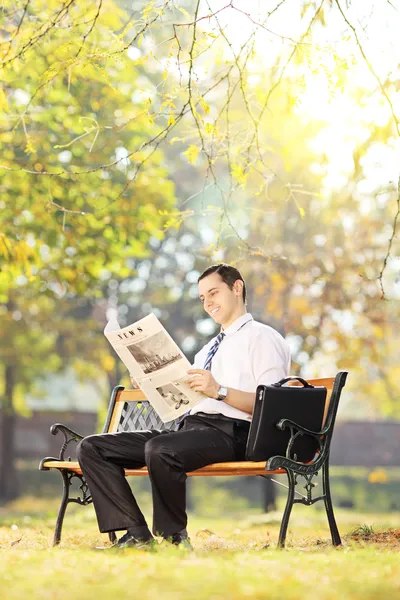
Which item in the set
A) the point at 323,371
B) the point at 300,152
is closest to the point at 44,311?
the point at 323,371

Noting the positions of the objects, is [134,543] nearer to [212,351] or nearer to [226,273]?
[212,351]

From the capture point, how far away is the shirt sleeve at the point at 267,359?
500 centimetres

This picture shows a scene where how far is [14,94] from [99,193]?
183 centimetres

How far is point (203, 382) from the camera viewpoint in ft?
15.6

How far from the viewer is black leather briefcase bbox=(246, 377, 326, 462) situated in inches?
187

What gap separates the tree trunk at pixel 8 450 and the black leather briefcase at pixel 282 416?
16.4m

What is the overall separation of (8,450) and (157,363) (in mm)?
17436

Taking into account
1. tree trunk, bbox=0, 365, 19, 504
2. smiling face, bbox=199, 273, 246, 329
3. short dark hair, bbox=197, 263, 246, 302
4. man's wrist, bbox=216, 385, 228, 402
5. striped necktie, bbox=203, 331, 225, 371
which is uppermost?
short dark hair, bbox=197, 263, 246, 302

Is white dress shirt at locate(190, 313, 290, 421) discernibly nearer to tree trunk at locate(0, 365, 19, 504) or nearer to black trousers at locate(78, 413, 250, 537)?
black trousers at locate(78, 413, 250, 537)

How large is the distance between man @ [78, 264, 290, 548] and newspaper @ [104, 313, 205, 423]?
99 millimetres

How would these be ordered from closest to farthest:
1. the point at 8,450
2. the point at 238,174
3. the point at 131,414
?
the point at 238,174 < the point at 131,414 < the point at 8,450

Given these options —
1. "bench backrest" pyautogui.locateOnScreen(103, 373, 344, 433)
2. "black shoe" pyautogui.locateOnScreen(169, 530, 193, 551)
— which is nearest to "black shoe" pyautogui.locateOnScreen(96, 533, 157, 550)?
"black shoe" pyautogui.locateOnScreen(169, 530, 193, 551)

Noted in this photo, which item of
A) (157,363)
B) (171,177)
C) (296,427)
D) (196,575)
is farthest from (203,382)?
(171,177)

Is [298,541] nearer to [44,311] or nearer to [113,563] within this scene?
[113,563]
